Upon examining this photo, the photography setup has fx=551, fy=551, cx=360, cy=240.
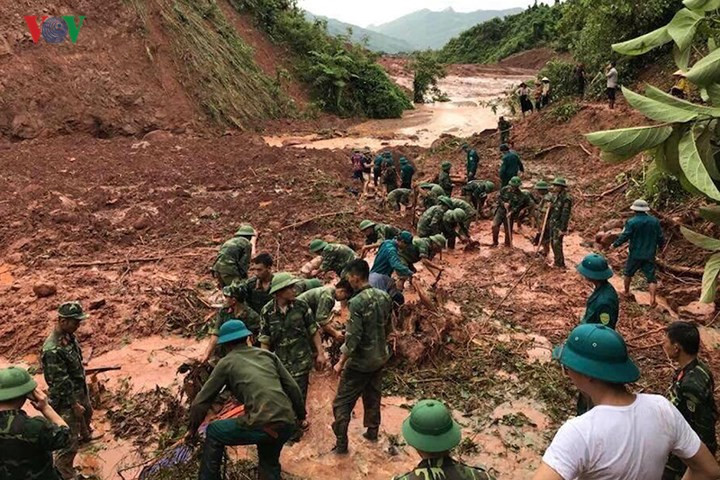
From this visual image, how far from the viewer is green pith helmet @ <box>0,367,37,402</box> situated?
3.29 m

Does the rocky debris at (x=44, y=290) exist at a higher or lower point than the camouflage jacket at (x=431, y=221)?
lower

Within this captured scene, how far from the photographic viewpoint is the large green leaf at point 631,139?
2396 millimetres

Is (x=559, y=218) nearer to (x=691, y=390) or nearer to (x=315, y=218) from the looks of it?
(x=315, y=218)

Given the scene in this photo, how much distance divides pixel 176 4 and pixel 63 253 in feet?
54.8

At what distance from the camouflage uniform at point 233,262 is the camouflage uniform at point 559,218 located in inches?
194

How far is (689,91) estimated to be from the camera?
11.9 metres

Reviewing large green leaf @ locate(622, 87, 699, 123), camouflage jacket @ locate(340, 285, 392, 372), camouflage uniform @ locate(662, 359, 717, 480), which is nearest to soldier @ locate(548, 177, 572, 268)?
camouflage jacket @ locate(340, 285, 392, 372)

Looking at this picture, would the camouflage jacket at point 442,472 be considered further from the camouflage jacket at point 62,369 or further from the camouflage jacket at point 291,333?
the camouflage jacket at point 62,369

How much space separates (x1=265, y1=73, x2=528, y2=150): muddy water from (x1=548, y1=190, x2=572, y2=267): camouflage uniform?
13030 millimetres

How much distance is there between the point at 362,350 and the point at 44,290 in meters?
5.79

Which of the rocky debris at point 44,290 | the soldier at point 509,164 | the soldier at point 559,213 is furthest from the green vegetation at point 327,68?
the rocky debris at point 44,290

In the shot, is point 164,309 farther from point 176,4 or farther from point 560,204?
point 176,4

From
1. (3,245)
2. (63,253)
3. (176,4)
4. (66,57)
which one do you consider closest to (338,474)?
(63,253)

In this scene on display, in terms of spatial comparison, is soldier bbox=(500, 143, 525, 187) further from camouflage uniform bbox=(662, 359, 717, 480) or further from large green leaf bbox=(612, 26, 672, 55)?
large green leaf bbox=(612, 26, 672, 55)
